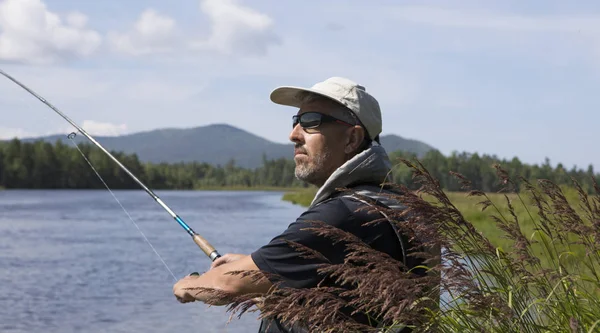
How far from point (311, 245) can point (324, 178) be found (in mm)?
453

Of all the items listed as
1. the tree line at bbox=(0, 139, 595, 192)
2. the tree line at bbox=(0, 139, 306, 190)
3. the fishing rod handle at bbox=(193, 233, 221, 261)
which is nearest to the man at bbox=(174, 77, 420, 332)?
the fishing rod handle at bbox=(193, 233, 221, 261)

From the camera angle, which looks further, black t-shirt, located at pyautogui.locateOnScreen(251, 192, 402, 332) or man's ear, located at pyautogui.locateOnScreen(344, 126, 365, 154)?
man's ear, located at pyautogui.locateOnScreen(344, 126, 365, 154)

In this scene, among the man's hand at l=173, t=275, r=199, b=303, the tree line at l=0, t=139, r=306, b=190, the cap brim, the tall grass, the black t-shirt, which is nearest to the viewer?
the tall grass

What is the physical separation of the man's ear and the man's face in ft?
0.04

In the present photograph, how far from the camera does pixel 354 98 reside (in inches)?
123

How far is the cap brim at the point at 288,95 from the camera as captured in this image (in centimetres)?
324

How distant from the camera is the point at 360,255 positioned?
2803mm

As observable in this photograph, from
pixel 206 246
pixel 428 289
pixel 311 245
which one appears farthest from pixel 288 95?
pixel 206 246

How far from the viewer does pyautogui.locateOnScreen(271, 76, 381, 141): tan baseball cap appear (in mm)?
3121

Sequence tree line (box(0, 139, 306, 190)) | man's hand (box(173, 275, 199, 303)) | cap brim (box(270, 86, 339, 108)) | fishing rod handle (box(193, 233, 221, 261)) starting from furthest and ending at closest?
tree line (box(0, 139, 306, 190)) → fishing rod handle (box(193, 233, 221, 261)) → cap brim (box(270, 86, 339, 108)) → man's hand (box(173, 275, 199, 303))

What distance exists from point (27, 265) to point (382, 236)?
Result: 16679 mm

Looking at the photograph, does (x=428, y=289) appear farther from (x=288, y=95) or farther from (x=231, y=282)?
(x=288, y=95)

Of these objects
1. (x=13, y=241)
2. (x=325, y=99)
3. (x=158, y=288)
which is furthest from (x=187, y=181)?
(x=325, y=99)

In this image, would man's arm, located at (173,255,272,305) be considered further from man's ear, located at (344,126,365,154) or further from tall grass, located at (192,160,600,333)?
man's ear, located at (344,126,365,154)
